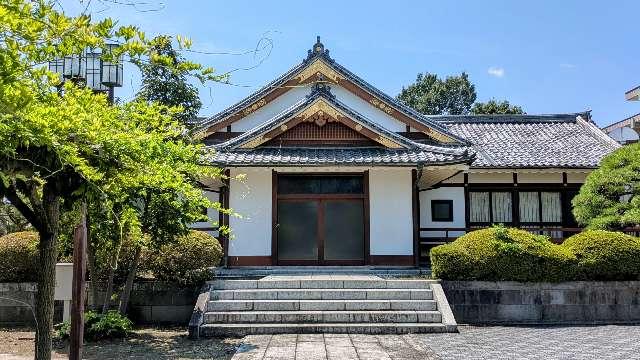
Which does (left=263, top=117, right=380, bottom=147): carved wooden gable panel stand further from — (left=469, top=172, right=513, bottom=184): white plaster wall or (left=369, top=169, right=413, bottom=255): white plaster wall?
(left=469, top=172, right=513, bottom=184): white plaster wall

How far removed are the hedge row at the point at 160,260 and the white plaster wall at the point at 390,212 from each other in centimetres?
580

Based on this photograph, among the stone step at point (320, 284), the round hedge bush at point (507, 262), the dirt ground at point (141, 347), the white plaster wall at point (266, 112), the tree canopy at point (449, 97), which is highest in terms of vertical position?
the tree canopy at point (449, 97)

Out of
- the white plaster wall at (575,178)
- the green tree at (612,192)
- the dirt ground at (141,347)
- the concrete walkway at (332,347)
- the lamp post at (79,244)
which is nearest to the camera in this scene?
the lamp post at (79,244)

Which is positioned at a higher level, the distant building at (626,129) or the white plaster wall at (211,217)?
the distant building at (626,129)

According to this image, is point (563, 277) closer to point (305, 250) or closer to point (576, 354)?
point (576, 354)

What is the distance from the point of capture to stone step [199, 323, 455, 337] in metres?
11.6

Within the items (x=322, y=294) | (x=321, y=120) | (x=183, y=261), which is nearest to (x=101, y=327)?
(x=183, y=261)

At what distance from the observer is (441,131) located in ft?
66.5

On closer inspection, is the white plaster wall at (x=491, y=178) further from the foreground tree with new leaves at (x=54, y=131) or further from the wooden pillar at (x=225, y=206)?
the foreground tree with new leaves at (x=54, y=131)

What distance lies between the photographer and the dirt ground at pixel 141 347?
9695 millimetres

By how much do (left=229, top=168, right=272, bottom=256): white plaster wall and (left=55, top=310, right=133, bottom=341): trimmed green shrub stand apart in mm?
5937

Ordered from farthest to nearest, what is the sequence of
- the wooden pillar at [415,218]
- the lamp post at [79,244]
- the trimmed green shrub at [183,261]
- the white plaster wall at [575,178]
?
the white plaster wall at [575,178], the wooden pillar at [415,218], the trimmed green shrub at [183,261], the lamp post at [79,244]

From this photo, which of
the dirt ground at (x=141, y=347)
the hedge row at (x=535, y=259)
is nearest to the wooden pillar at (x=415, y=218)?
the hedge row at (x=535, y=259)

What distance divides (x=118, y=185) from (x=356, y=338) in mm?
7421
